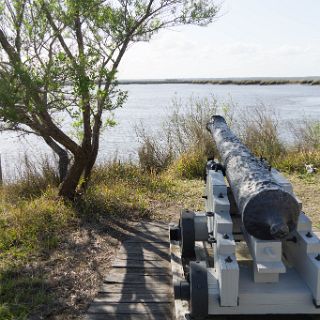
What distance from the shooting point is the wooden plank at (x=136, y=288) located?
9.61 feet

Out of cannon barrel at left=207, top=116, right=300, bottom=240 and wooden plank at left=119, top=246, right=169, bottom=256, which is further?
wooden plank at left=119, top=246, right=169, bottom=256

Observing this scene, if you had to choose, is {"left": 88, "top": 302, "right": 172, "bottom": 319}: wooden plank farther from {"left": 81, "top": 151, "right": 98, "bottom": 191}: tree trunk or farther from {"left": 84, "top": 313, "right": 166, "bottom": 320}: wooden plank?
{"left": 81, "top": 151, "right": 98, "bottom": 191}: tree trunk

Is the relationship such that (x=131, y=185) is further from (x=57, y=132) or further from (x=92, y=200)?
(x=57, y=132)

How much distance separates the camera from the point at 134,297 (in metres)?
2.85

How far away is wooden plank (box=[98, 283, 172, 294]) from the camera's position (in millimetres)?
2930

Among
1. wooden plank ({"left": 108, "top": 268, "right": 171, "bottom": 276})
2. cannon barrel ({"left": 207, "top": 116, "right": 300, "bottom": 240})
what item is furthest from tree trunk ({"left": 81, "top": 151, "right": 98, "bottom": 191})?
cannon barrel ({"left": 207, "top": 116, "right": 300, "bottom": 240})

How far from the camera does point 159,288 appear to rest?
9.72 ft

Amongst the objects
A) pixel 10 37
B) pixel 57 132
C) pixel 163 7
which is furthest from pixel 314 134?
pixel 10 37

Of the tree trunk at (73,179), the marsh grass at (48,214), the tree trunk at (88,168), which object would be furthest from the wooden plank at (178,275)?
the tree trunk at (88,168)

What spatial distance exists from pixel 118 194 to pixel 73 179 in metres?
0.55

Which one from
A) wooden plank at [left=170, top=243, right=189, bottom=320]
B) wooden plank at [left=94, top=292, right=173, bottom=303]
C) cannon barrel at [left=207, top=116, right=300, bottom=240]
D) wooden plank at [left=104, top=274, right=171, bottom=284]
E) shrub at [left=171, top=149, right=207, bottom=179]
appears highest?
cannon barrel at [left=207, top=116, right=300, bottom=240]

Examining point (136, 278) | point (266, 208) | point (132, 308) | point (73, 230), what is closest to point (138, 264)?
point (136, 278)

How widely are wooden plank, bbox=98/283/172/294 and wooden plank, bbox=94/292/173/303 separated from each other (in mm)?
40

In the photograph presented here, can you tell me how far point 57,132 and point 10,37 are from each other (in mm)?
910
